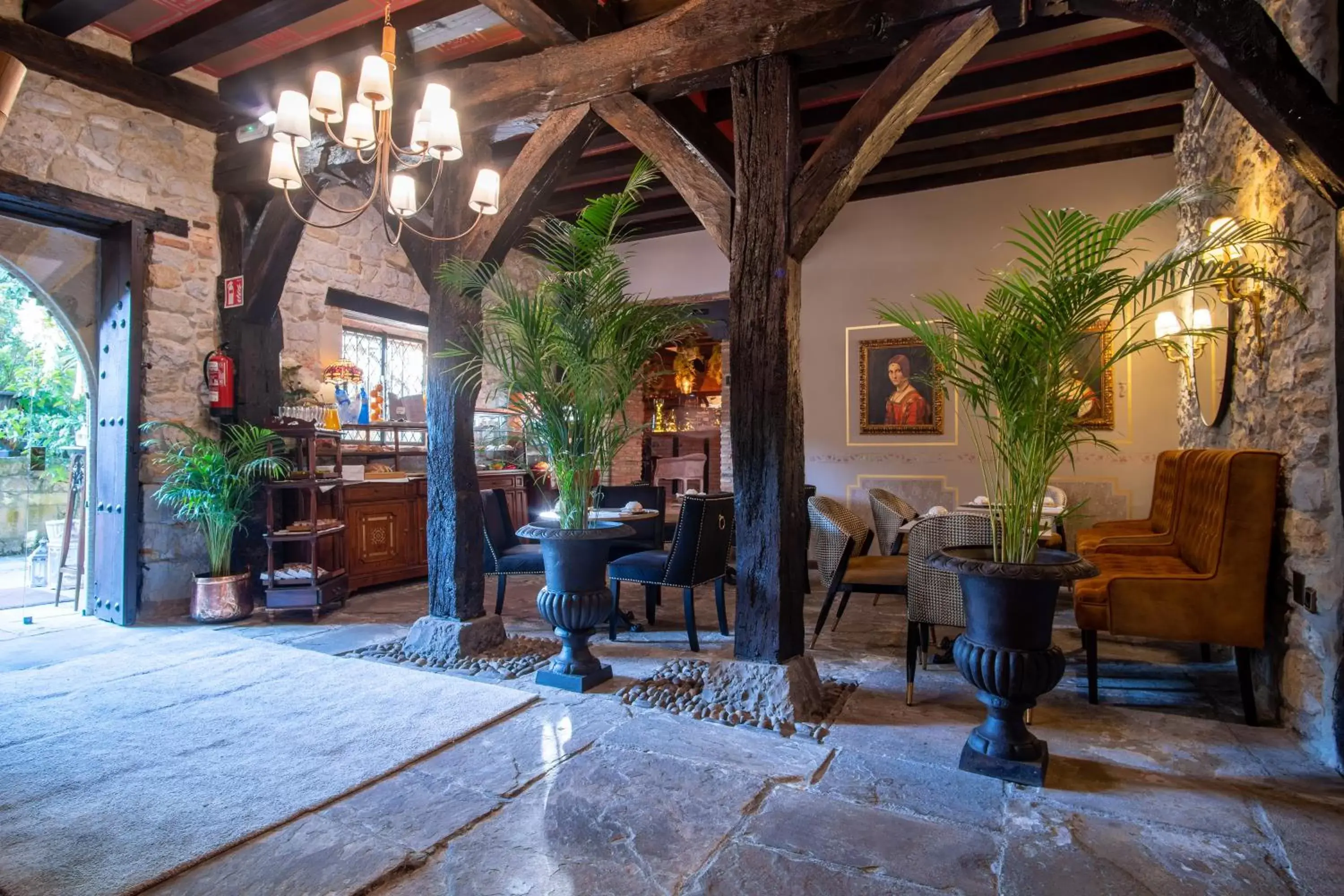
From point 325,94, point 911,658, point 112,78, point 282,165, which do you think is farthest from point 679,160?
point 112,78

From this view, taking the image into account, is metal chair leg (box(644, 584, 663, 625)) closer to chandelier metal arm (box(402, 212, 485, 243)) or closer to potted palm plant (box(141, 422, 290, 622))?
chandelier metal arm (box(402, 212, 485, 243))

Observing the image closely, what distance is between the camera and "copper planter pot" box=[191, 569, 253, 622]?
174 inches

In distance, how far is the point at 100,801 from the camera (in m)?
2.17

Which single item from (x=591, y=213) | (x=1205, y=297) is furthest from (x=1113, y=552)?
(x=591, y=213)

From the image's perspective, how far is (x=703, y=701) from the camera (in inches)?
118

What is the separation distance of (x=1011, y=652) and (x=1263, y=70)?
195 centimetres

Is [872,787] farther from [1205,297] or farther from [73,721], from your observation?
[1205,297]

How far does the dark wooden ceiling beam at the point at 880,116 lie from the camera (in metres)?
2.69

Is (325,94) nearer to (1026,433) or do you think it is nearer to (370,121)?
(370,121)

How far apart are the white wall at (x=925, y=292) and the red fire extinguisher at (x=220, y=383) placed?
3.11m

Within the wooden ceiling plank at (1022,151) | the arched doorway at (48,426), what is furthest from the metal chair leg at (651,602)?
the wooden ceiling plank at (1022,151)

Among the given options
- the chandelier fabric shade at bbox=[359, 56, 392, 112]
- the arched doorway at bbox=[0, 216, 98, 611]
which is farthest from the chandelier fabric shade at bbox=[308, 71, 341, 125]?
the arched doorway at bbox=[0, 216, 98, 611]

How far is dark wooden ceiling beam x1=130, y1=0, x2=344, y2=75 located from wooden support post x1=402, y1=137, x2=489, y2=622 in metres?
1.05

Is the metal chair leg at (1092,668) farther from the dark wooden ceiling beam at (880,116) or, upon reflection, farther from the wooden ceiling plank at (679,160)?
the wooden ceiling plank at (679,160)
